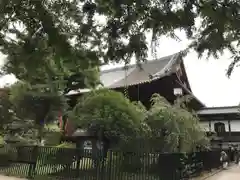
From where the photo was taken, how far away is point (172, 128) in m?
10.6

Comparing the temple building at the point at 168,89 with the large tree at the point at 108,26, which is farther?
the temple building at the point at 168,89

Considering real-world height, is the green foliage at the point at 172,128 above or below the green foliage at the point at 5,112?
below

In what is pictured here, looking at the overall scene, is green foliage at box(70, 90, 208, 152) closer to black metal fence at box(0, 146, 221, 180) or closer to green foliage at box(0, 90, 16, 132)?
black metal fence at box(0, 146, 221, 180)

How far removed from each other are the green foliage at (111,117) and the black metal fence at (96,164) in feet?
4.75

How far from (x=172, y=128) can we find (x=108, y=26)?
823cm

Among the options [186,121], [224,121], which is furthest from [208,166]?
[224,121]

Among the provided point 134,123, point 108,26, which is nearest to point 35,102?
point 134,123

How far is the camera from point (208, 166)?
13.4 m

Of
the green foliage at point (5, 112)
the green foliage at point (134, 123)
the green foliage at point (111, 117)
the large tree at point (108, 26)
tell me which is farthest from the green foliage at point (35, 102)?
the large tree at point (108, 26)

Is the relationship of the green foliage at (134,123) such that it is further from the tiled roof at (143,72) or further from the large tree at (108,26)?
the large tree at (108,26)

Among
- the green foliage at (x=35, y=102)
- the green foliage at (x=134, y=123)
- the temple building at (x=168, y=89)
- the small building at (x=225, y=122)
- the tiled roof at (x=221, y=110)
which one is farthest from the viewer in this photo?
the tiled roof at (x=221, y=110)

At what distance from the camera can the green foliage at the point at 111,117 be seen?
10.5 m

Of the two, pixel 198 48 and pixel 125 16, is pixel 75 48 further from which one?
pixel 198 48

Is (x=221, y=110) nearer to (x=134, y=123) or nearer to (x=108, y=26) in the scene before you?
(x=134, y=123)
